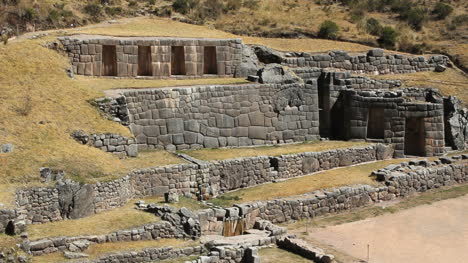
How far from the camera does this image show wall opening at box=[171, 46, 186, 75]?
32062 millimetres

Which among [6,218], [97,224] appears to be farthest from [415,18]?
[6,218]

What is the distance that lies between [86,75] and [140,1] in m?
14.6

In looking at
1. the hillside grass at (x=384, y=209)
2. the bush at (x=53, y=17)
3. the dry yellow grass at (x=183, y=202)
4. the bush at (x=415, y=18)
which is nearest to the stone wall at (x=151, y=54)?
the bush at (x=53, y=17)

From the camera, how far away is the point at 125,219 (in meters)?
21.8

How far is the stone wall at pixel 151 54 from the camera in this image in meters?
29.9

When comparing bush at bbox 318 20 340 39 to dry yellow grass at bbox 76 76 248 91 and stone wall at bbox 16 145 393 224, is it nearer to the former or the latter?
dry yellow grass at bbox 76 76 248 91

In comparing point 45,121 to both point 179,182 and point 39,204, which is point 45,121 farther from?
point 179,182

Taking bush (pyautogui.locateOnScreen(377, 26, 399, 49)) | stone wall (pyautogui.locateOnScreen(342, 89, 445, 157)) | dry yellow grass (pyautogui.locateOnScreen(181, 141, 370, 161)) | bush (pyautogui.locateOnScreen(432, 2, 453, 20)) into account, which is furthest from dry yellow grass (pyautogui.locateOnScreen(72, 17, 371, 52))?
bush (pyautogui.locateOnScreen(432, 2, 453, 20))

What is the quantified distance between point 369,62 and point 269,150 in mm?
8701

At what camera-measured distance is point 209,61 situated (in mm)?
32781

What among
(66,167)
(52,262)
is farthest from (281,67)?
(52,262)

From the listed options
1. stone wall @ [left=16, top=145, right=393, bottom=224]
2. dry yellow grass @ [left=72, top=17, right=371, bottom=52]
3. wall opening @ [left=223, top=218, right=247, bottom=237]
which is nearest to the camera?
stone wall @ [left=16, top=145, right=393, bottom=224]

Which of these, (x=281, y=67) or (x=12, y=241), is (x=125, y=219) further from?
(x=281, y=67)

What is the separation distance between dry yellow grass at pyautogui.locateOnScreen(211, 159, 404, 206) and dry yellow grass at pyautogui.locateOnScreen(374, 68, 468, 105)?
6534 millimetres
